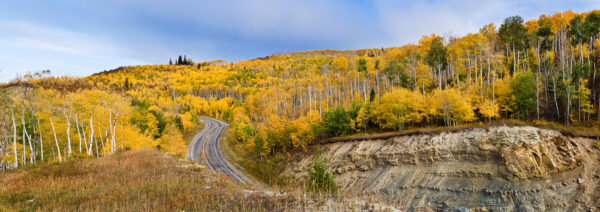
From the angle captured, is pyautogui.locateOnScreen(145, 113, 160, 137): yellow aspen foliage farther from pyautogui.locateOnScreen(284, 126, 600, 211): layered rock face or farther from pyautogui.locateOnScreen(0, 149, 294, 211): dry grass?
pyautogui.locateOnScreen(284, 126, 600, 211): layered rock face

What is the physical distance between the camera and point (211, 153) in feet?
179

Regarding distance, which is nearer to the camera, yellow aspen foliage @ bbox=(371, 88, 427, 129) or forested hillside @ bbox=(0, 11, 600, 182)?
forested hillside @ bbox=(0, 11, 600, 182)

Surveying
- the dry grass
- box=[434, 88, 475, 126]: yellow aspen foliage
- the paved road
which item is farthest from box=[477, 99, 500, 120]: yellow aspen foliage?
the paved road

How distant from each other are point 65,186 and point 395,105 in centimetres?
3906

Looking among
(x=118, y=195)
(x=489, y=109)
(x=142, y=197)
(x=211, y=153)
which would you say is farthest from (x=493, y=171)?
(x=211, y=153)

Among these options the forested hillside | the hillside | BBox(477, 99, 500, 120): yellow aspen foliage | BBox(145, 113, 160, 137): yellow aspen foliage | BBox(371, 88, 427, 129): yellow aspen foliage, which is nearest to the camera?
the hillside

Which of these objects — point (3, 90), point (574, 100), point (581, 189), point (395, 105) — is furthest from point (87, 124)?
point (574, 100)

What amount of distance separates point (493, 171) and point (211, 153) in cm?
5253

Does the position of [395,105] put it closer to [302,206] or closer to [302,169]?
[302,169]

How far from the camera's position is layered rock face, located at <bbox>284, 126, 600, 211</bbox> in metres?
23.0

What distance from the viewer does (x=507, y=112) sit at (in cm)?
3453

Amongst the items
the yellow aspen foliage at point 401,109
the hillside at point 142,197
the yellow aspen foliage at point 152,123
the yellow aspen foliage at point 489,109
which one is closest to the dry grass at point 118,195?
the hillside at point 142,197

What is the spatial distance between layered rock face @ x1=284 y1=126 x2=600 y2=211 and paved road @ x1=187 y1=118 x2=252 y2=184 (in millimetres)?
24624

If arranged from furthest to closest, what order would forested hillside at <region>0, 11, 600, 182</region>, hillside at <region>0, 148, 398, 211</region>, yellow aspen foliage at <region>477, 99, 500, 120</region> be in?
1. yellow aspen foliage at <region>477, 99, 500, 120</region>
2. forested hillside at <region>0, 11, 600, 182</region>
3. hillside at <region>0, 148, 398, 211</region>
